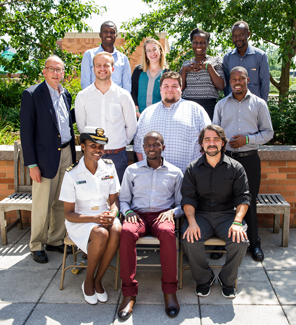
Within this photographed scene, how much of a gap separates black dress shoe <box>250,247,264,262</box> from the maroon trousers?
4.09 ft

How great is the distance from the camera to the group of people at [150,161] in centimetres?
348

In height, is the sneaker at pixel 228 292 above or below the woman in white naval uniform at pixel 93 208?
below

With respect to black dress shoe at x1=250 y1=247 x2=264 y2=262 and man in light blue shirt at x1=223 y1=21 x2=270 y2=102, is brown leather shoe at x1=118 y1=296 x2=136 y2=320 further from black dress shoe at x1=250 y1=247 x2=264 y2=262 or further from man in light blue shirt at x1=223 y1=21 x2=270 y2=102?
man in light blue shirt at x1=223 y1=21 x2=270 y2=102

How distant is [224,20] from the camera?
621cm

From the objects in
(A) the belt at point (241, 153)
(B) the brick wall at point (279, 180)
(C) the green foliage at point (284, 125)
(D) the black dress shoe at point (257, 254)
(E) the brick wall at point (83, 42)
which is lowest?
(D) the black dress shoe at point (257, 254)

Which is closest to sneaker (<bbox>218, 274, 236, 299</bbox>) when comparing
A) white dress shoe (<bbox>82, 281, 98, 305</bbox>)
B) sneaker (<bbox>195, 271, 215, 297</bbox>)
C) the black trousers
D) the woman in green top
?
sneaker (<bbox>195, 271, 215, 297</bbox>)

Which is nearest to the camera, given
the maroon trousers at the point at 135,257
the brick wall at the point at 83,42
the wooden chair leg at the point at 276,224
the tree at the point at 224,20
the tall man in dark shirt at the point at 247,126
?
the maroon trousers at the point at 135,257

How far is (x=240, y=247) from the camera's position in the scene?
3.42 metres

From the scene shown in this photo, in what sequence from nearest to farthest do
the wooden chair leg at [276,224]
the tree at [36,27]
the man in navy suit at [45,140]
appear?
the man in navy suit at [45,140]
the wooden chair leg at [276,224]
the tree at [36,27]

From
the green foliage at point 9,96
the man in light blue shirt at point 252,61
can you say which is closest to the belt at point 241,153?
the man in light blue shirt at point 252,61

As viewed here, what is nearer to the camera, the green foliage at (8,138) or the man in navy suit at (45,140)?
the man in navy suit at (45,140)

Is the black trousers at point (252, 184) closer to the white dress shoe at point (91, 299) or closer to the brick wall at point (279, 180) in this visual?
the brick wall at point (279, 180)

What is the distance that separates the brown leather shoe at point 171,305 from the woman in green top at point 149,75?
2.46 m

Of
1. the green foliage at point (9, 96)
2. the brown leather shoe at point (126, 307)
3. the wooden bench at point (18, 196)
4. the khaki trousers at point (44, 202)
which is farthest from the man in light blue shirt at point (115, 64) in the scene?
the green foliage at point (9, 96)
